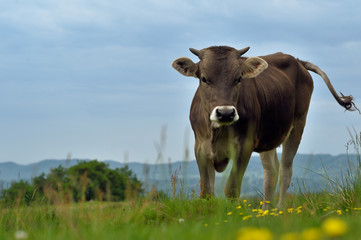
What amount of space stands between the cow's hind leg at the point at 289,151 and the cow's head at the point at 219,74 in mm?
2907

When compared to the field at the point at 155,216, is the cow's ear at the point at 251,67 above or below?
above

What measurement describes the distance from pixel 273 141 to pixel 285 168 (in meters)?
1.44

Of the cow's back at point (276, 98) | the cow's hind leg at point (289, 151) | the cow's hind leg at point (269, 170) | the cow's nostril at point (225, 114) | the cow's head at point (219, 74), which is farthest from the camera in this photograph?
the cow's hind leg at point (269, 170)

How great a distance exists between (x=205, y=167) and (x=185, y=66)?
5.65 ft

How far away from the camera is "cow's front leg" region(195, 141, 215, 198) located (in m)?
8.34

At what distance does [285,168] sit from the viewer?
11.0 metres

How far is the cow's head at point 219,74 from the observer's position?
739 cm

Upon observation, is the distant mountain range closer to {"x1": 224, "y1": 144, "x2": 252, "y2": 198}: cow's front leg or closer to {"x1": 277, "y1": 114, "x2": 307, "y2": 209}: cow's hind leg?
{"x1": 224, "y1": 144, "x2": 252, "y2": 198}: cow's front leg

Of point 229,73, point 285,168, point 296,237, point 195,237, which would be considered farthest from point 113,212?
point 285,168

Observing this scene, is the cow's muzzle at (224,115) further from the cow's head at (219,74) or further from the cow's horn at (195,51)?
the cow's horn at (195,51)

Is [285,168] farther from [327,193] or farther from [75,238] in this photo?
[75,238]

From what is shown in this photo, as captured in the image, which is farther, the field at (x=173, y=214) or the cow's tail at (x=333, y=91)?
the cow's tail at (x=333, y=91)

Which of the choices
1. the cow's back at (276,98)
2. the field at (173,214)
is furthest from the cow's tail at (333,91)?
the field at (173,214)

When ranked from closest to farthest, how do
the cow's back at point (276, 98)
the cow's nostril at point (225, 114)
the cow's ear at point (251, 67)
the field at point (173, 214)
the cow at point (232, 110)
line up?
the field at point (173, 214)
the cow's nostril at point (225, 114)
the cow at point (232, 110)
the cow's ear at point (251, 67)
the cow's back at point (276, 98)
